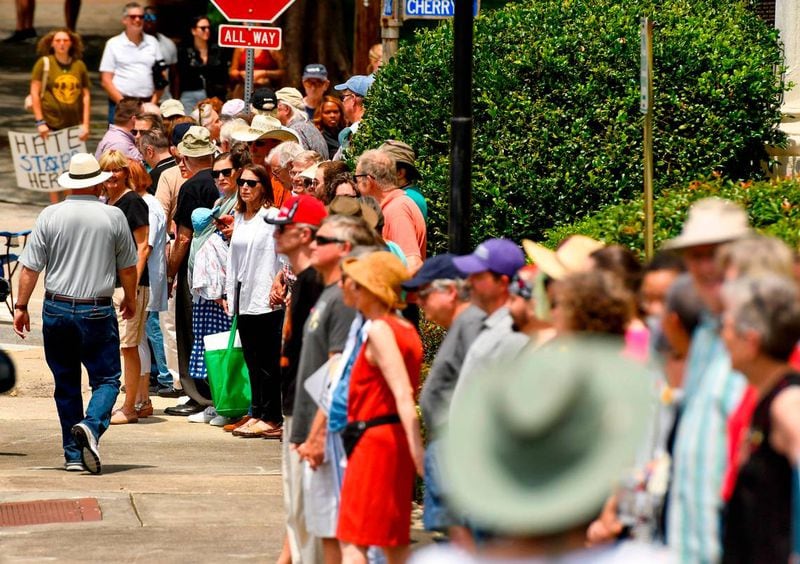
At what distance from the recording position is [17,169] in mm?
18531

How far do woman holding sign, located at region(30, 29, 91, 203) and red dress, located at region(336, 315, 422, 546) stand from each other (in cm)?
1353

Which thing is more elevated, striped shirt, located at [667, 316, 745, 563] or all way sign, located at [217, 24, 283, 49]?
all way sign, located at [217, 24, 283, 49]

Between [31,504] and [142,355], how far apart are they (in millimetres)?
3146

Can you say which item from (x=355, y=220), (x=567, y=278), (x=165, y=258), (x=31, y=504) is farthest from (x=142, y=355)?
(x=567, y=278)

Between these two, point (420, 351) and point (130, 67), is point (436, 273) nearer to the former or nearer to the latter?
point (420, 351)

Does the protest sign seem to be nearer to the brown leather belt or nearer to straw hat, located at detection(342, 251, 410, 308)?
the brown leather belt

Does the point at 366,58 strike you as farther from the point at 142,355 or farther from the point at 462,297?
the point at 462,297

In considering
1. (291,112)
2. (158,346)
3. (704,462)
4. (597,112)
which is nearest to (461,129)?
(597,112)

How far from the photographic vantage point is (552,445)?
2814mm

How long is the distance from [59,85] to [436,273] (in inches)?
549

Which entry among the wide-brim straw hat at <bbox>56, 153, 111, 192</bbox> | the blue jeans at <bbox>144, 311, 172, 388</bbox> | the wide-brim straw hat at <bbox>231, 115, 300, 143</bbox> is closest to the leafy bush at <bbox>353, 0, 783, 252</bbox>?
the wide-brim straw hat at <bbox>231, 115, 300, 143</bbox>

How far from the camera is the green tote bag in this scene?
1088cm

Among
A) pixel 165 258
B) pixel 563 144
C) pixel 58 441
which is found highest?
pixel 563 144

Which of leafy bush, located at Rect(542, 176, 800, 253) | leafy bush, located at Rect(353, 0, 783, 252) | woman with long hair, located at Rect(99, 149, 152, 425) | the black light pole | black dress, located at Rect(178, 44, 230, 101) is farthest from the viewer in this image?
black dress, located at Rect(178, 44, 230, 101)
